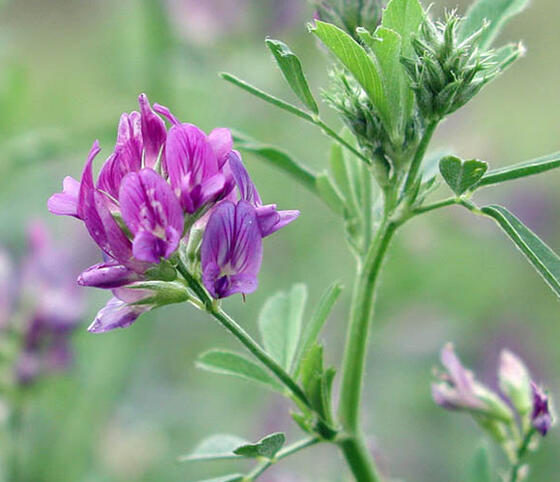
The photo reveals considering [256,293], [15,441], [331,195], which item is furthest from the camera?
[256,293]

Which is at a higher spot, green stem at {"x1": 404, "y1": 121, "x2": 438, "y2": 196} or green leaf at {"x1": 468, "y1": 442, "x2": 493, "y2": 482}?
green stem at {"x1": 404, "y1": 121, "x2": 438, "y2": 196}

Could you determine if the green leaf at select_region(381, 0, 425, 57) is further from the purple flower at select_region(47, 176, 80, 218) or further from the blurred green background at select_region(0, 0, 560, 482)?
the blurred green background at select_region(0, 0, 560, 482)

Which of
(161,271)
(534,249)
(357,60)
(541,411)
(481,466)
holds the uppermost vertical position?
(357,60)

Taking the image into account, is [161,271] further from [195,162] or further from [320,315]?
[320,315]

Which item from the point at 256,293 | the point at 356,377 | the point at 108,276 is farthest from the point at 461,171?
the point at 256,293

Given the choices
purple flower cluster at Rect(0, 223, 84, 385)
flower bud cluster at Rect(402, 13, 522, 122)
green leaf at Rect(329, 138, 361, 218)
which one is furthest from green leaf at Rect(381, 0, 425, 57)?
purple flower cluster at Rect(0, 223, 84, 385)

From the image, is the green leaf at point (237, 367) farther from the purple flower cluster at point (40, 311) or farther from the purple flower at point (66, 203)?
A: the purple flower cluster at point (40, 311)
